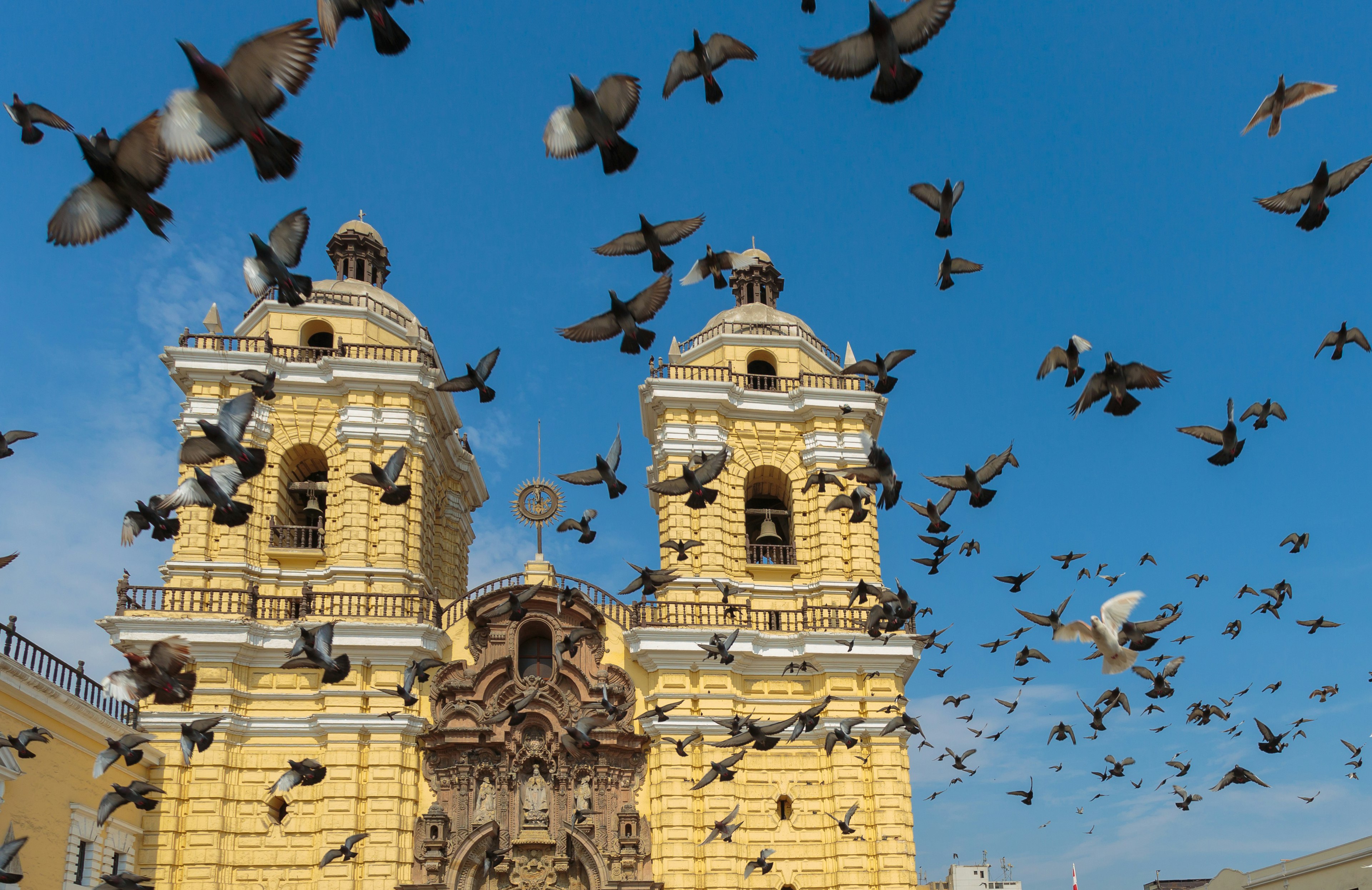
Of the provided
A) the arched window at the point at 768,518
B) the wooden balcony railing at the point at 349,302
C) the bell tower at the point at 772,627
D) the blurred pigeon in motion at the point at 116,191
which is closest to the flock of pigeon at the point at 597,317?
the blurred pigeon in motion at the point at 116,191

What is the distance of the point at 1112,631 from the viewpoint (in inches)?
529

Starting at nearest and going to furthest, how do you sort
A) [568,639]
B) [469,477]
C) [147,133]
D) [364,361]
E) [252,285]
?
[147,133] → [252,285] → [568,639] → [364,361] → [469,477]

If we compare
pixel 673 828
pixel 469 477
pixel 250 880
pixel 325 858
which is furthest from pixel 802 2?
pixel 469 477

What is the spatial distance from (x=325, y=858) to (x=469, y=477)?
14597mm

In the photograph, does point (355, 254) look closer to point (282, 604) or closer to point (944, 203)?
point (282, 604)

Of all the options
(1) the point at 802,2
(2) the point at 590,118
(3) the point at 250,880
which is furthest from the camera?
(3) the point at 250,880

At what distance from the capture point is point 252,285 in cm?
1283

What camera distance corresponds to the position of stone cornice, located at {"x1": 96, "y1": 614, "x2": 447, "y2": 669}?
961 inches

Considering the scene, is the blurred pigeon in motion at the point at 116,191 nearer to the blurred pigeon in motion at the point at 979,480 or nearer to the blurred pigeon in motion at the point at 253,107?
the blurred pigeon in motion at the point at 253,107

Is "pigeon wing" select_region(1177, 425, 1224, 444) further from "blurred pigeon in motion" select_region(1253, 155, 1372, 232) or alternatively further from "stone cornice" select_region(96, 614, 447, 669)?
"stone cornice" select_region(96, 614, 447, 669)

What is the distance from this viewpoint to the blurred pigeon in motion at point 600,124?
1100 centimetres

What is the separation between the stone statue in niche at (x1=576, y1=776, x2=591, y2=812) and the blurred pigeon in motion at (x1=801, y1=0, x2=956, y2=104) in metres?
18.6

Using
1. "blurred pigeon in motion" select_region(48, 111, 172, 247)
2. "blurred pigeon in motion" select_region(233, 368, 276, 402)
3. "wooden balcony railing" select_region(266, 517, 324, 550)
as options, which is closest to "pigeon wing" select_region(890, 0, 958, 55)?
"blurred pigeon in motion" select_region(48, 111, 172, 247)

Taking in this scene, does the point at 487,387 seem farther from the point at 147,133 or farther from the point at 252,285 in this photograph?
the point at 147,133
